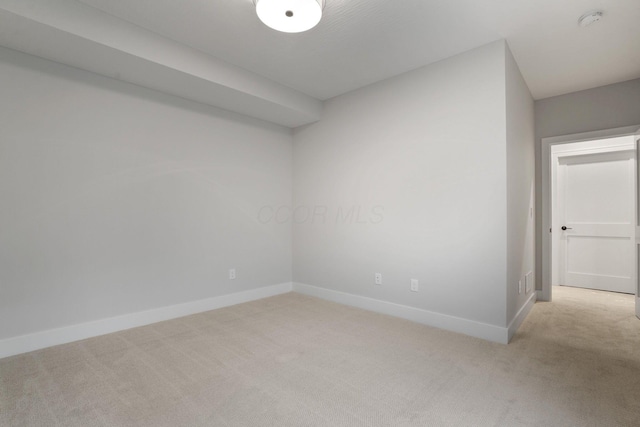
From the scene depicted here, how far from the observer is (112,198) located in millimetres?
2822

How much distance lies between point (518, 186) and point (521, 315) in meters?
1.29

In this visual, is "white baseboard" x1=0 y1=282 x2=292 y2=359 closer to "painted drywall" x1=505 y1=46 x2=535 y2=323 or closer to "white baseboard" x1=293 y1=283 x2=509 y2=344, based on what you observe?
"white baseboard" x1=293 y1=283 x2=509 y2=344

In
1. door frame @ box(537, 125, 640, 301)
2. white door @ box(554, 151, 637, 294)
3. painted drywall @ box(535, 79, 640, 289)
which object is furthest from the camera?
white door @ box(554, 151, 637, 294)

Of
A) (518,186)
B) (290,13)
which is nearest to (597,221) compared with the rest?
(518,186)

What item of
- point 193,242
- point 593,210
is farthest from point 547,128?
point 193,242

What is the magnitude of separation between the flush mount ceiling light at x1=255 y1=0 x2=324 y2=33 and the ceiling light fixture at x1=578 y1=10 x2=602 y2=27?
200 cm

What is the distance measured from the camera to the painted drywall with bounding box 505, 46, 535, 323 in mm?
2717

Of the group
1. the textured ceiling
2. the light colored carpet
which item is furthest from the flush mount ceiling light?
the light colored carpet

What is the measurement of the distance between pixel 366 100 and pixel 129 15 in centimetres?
234

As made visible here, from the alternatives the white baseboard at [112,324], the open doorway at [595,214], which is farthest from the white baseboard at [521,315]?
the white baseboard at [112,324]

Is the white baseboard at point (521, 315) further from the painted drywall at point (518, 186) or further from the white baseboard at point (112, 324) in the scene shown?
the white baseboard at point (112, 324)

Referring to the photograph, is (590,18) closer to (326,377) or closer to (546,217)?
(546,217)

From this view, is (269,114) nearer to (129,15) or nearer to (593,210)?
(129,15)

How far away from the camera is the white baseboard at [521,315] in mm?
2739
